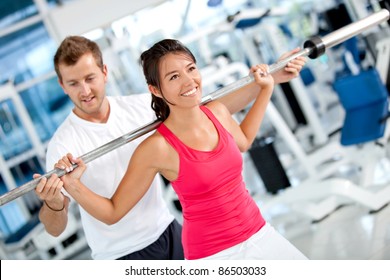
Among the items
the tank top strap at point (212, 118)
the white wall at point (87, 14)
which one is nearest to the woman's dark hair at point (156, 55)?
the tank top strap at point (212, 118)

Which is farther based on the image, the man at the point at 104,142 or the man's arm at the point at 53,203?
the man at the point at 104,142

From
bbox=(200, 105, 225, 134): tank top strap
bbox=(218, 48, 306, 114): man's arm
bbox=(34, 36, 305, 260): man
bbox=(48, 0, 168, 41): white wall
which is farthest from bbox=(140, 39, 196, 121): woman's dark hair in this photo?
bbox=(48, 0, 168, 41): white wall

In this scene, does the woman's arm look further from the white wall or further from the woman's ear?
the white wall

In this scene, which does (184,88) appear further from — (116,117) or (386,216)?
(386,216)

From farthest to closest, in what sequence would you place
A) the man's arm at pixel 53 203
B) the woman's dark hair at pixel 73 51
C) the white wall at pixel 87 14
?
the white wall at pixel 87 14 → the woman's dark hair at pixel 73 51 → the man's arm at pixel 53 203

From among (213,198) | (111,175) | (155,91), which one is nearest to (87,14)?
(111,175)

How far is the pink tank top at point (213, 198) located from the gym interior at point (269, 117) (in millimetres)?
1481

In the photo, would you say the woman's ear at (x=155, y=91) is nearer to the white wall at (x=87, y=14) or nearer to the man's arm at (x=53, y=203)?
the man's arm at (x=53, y=203)

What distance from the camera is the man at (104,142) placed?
69.6 inches

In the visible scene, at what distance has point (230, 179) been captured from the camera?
62.8 inches

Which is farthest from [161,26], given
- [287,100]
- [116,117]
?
[116,117]

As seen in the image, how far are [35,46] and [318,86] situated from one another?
442 centimetres

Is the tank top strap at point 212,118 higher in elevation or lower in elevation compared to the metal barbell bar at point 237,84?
lower
